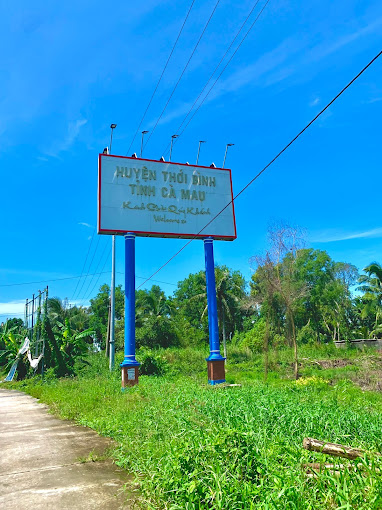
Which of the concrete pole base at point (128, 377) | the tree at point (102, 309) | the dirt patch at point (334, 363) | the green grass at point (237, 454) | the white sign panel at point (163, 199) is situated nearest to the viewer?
the green grass at point (237, 454)

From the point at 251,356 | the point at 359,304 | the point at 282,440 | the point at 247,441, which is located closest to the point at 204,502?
the point at 247,441

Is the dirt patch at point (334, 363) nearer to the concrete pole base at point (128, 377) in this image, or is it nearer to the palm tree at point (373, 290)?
the palm tree at point (373, 290)

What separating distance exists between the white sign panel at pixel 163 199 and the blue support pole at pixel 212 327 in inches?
34.5

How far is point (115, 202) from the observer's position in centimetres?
1495

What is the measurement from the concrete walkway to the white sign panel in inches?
321

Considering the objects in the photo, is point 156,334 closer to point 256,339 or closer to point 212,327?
point 256,339

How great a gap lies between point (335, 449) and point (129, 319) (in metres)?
11.1

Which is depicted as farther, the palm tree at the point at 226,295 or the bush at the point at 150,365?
the palm tree at the point at 226,295

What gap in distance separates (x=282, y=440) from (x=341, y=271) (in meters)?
43.5

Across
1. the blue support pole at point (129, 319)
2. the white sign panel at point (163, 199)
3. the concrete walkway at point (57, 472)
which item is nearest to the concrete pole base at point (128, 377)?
the blue support pole at point (129, 319)

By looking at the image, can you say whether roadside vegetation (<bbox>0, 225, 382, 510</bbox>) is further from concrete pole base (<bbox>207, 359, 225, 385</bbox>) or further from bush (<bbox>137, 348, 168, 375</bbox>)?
concrete pole base (<bbox>207, 359, 225, 385</bbox>)

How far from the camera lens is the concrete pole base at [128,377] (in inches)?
534

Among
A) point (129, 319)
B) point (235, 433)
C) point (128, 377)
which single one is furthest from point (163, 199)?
point (235, 433)

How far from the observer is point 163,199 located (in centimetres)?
1590
